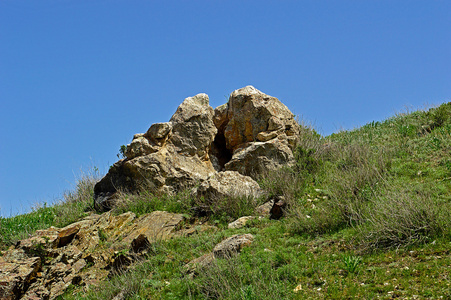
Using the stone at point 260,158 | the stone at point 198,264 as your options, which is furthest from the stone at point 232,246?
the stone at point 260,158

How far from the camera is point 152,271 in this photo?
8148mm

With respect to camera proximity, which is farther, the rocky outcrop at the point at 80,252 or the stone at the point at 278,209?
the stone at the point at 278,209

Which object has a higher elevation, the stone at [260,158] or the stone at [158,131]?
the stone at [158,131]

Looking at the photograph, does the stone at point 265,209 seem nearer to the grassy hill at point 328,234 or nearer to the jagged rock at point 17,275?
the grassy hill at point 328,234

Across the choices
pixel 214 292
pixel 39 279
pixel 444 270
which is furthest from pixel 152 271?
pixel 444 270

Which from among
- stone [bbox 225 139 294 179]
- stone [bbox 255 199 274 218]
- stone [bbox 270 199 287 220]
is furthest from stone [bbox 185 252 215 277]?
stone [bbox 225 139 294 179]

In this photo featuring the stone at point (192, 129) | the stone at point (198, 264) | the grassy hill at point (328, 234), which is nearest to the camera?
the grassy hill at point (328, 234)

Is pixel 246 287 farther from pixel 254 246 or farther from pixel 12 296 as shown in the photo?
pixel 12 296

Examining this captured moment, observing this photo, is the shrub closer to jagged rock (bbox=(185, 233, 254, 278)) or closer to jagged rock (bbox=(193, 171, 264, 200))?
jagged rock (bbox=(185, 233, 254, 278))

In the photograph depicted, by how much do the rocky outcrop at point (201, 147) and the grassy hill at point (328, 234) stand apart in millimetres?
684

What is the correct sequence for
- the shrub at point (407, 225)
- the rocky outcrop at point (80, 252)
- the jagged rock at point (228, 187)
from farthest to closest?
the jagged rock at point (228, 187), the rocky outcrop at point (80, 252), the shrub at point (407, 225)

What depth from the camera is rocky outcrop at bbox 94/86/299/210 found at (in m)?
12.5

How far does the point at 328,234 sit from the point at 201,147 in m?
6.57

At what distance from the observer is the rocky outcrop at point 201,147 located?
1252 cm
